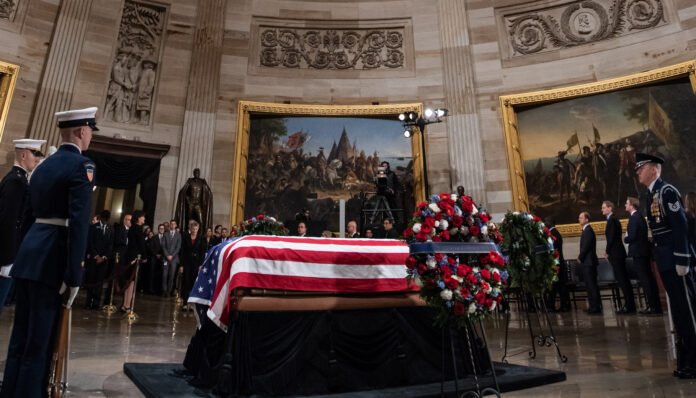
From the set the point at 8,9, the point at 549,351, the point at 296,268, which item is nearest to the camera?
the point at 296,268

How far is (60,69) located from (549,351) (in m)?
13.4

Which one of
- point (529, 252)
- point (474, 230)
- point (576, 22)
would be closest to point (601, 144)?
point (576, 22)

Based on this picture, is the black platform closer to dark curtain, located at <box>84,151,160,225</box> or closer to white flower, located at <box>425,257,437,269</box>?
white flower, located at <box>425,257,437,269</box>

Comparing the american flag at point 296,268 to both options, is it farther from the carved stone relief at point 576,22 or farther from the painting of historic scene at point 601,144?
the carved stone relief at point 576,22

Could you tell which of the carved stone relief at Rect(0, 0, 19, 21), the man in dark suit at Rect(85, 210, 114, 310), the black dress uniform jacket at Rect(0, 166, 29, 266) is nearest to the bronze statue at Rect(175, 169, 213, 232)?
the man in dark suit at Rect(85, 210, 114, 310)

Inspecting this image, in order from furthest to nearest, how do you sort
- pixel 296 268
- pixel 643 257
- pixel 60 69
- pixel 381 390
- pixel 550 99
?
pixel 550 99, pixel 60 69, pixel 643 257, pixel 296 268, pixel 381 390

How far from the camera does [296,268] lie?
3.58 metres

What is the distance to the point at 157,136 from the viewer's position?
12.6 metres

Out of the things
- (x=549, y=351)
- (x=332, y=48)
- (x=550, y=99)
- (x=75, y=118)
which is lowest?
(x=549, y=351)

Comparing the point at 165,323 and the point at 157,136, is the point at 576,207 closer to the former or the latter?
the point at 165,323

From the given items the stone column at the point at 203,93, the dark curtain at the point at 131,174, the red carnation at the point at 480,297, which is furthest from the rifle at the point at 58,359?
the stone column at the point at 203,93

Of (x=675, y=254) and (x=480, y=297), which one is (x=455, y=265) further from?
(x=675, y=254)

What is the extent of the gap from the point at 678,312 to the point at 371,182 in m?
9.79

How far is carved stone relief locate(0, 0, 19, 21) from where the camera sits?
11.2 metres
